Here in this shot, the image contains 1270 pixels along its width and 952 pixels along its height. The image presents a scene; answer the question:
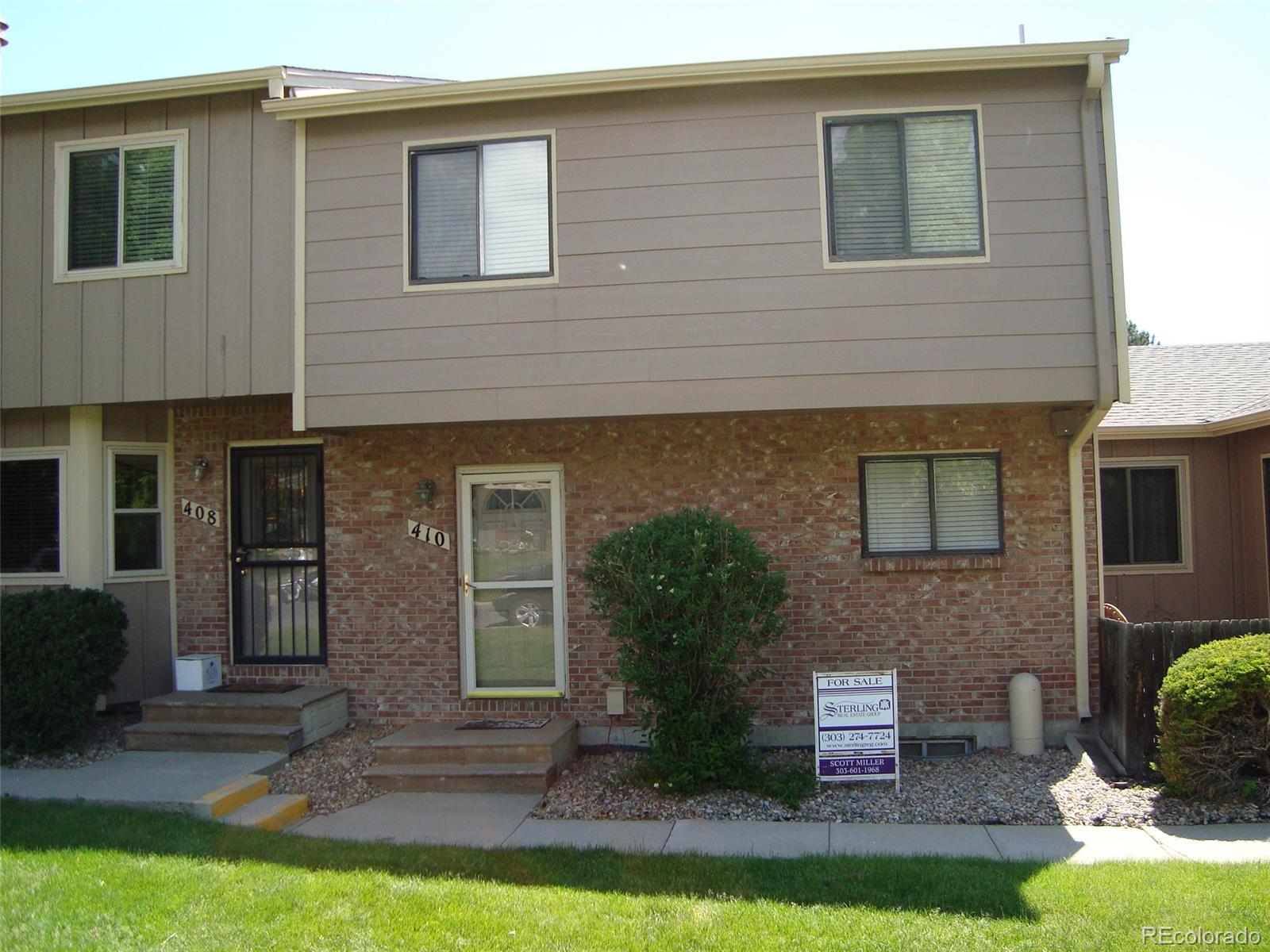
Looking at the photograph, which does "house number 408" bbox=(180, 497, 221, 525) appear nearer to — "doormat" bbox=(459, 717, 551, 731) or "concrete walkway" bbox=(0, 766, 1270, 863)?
"concrete walkway" bbox=(0, 766, 1270, 863)

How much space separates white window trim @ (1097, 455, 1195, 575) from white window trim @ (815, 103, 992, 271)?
4364 millimetres

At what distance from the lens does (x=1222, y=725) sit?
A: 6.17 meters

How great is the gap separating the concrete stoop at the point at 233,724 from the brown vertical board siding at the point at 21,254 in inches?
114

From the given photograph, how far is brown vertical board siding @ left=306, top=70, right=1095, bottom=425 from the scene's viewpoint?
7.19m

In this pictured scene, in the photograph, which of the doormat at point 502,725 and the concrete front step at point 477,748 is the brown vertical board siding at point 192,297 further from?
the doormat at point 502,725

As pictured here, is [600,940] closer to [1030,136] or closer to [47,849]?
[47,849]

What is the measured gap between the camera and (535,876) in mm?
5312

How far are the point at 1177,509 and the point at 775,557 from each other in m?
5.75

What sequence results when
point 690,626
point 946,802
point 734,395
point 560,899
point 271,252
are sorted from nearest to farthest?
1. point 560,899
2. point 946,802
3. point 690,626
4. point 734,395
5. point 271,252

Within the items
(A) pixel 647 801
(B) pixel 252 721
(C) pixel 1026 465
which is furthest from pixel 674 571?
(B) pixel 252 721

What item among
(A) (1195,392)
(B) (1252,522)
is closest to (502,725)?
(B) (1252,522)

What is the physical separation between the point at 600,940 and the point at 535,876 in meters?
0.97

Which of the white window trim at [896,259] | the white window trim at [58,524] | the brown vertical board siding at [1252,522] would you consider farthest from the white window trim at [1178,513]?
the white window trim at [58,524]

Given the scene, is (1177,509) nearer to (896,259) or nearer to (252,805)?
(896,259)
